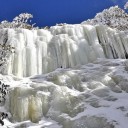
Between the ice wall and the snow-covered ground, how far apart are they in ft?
8.01

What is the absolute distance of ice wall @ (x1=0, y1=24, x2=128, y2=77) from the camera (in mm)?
22059

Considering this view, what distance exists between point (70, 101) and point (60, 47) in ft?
24.5

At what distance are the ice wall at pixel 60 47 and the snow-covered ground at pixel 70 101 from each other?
244cm

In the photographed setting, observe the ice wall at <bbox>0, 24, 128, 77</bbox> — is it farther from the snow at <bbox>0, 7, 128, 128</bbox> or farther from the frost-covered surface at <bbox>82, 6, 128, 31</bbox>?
the frost-covered surface at <bbox>82, 6, 128, 31</bbox>

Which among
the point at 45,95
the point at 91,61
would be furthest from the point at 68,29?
the point at 45,95

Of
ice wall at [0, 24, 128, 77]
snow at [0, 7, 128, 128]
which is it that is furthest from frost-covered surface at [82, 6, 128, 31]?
snow at [0, 7, 128, 128]


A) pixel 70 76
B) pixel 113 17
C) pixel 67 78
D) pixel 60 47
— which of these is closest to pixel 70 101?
pixel 67 78

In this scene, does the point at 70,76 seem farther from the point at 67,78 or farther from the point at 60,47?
the point at 60,47

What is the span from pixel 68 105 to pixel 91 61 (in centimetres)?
725

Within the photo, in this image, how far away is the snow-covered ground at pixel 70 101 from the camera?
1485cm

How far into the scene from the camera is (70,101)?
1650 centimetres

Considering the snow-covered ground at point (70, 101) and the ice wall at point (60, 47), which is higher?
the ice wall at point (60, 47)

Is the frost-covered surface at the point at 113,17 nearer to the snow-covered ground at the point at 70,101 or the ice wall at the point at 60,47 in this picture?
the ice wall at the point at 60,47

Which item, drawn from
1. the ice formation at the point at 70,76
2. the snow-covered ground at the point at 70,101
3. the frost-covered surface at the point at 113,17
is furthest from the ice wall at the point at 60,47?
the frost-covered surface at the point at 113,17
